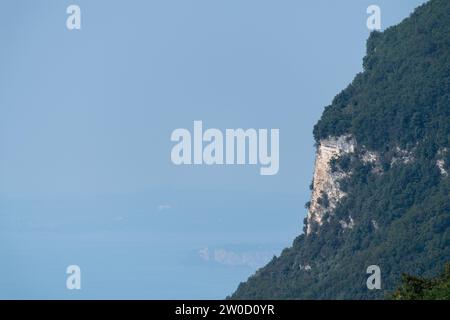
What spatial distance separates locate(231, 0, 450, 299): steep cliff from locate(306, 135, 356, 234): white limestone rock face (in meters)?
0.04

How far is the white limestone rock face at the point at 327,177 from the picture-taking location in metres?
114

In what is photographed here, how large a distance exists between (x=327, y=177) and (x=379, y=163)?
246 centimetres

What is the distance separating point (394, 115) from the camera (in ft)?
375

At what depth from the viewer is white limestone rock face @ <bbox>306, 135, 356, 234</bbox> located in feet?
374

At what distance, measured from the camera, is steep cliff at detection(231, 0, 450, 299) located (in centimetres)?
11112

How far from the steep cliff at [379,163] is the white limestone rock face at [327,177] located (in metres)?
0.04

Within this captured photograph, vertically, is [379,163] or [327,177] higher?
[379,163]

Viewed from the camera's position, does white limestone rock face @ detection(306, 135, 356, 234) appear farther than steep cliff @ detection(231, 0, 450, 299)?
Yes

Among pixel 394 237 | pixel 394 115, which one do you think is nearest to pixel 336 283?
pixel 394 237

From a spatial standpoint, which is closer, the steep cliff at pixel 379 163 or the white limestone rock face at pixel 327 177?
the steep cliff at pixel 379 163

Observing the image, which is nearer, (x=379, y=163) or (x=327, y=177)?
(x=327, y=177)

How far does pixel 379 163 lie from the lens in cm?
11462
